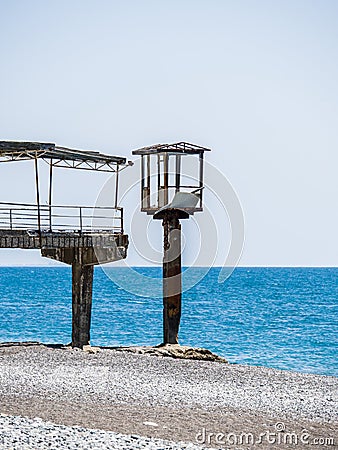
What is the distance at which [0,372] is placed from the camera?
2042 centimetres

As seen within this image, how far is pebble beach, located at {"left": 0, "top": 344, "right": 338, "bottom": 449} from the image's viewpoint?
1405 cm

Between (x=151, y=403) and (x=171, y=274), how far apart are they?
30.8 feet

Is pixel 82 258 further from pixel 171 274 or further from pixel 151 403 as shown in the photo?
pixel 151 403

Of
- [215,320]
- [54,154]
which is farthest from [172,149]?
[215,320]

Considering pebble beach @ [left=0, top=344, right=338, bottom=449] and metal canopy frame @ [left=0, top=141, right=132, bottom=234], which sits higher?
metal canopy frame @ [left=0, top=141, right=132, bottom=234]

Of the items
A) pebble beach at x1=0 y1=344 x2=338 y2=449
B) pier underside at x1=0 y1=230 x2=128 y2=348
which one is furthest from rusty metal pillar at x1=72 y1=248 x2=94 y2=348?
pebble beach at x1=0 y1=344 x2=338 y2=449

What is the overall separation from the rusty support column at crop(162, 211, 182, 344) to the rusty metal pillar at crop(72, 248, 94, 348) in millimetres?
2420

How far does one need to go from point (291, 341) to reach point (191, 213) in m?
31.0

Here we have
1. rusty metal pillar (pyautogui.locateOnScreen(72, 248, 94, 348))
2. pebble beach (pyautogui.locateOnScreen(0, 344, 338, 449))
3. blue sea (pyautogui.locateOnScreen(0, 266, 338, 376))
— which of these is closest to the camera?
pebble beach (pyautogui.locateOnScreen(0, 344, 338, 449))

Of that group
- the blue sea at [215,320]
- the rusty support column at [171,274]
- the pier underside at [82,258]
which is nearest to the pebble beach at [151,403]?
the pier underside at [82,258]

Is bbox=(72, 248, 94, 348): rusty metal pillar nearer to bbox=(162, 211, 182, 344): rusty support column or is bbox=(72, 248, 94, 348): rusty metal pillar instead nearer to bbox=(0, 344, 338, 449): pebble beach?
bbox=(0, 344, 338, 449): pebble beach

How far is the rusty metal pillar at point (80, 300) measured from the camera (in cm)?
2595

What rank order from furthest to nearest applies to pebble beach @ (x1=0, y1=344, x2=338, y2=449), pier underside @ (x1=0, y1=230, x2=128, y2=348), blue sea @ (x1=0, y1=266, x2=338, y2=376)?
blue sea @ (x1=0, y1=266, x2=338, y2=376), pier underside @ (x1=0, y1=230, x2=128, y2=348), pebble beach @ (x1=0, y1=344, x2=338, y2=449)

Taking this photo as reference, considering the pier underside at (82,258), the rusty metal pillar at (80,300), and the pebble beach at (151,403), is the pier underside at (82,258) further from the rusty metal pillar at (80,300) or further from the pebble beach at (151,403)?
the pebble beach at (151,403)
